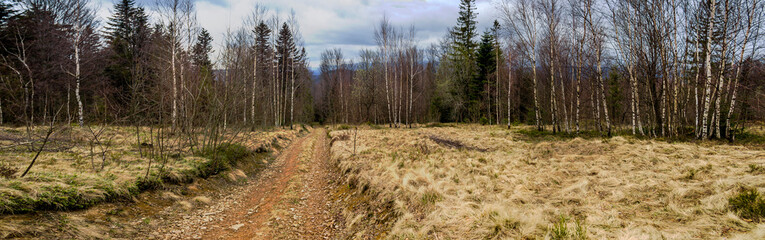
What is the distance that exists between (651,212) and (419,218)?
3126mm

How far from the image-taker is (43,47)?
1714 cm

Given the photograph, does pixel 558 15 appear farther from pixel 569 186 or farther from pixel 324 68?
pixel 324 68

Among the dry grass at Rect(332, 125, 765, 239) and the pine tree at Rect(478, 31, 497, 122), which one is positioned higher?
the pine tree at Rect(478, 31, 497, 122)

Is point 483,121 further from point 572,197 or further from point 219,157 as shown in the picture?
point 572,197

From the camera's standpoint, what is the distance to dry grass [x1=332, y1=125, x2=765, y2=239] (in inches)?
130

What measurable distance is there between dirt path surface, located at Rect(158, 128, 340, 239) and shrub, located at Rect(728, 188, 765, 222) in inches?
219

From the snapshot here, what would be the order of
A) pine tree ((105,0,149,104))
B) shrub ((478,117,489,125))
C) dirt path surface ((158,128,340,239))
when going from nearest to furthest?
dirt path surface ((158,128,340,239)) < pine tree ((105,0,149,104)) < shrub ((478,117,489,125))

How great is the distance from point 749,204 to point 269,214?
24.0 ft

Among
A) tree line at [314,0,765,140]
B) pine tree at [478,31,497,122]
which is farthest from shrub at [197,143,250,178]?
pine tree at [478,31,497,122]

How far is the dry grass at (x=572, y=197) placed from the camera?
330 centimetres

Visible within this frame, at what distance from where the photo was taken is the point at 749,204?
11.3ft

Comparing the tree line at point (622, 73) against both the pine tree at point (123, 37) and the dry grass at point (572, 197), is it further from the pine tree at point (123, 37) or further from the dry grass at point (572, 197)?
the pine tree at point (123, 37)

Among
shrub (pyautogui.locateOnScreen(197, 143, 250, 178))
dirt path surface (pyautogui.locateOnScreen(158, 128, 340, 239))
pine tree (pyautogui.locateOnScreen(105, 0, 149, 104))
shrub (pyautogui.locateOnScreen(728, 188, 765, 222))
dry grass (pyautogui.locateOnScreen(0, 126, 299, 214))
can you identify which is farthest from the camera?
pine tree (pyautogui.locateOnScreen(105, 0, 149, 104))

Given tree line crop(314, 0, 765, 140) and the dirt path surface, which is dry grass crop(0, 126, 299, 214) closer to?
the dirt path surface
